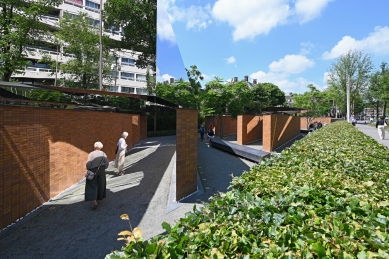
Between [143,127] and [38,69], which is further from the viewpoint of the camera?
[143,127]

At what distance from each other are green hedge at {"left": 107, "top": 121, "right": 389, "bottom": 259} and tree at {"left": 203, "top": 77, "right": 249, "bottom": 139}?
1770 centimetres

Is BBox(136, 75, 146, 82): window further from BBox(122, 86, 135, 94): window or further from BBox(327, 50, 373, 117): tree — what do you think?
BBox(327, 50, 373, 117): tree

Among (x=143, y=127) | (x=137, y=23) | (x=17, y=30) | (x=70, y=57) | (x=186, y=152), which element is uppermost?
(x=137, y=23)

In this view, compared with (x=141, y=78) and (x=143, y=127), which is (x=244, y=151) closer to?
(x=141, y=78)

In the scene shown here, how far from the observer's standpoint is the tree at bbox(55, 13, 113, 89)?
29.6ft

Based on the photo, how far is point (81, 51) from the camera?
32.6 feet

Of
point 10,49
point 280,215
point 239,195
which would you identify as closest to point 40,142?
point 10,49

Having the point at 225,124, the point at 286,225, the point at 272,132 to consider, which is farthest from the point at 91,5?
the point at 225,124

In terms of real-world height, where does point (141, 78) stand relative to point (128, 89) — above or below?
above

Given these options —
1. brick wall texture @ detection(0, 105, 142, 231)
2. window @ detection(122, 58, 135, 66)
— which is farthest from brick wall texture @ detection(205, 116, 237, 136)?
brick wall texture @ detection(0, 105, 142, 231)

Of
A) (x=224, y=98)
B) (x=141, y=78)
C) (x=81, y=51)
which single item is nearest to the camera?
(x=81, y=51)

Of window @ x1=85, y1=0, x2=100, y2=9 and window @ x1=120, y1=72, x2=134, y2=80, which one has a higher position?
window @ x1=85, y1=0, x2=100, y2=9

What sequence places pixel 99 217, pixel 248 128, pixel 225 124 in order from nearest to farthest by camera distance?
pixel 99 217 → pixel 248 128 → pixel 225 124

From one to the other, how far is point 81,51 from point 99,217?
7489 millimetres
